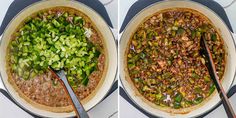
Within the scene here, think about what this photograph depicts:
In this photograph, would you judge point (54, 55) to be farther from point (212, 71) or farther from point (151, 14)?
point (212, 71)

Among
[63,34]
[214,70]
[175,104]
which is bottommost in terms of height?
[175,104]

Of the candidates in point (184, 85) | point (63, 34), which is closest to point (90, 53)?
point (63, 34)

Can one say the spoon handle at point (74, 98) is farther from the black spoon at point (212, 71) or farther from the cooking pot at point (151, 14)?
the black spoon at point (212, 71)

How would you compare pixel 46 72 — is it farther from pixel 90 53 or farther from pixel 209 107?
pixel 209 107

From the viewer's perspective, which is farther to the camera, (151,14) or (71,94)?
(151,14)

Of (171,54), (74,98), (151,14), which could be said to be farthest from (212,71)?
(74,98)

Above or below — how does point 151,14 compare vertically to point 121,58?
Answer: above

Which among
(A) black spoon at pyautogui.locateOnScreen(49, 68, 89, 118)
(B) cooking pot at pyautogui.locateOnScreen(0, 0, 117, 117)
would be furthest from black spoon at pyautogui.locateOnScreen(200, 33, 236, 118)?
(A) black spoon at pyautogui.locateOnScreen(49, 68, 89, 118)

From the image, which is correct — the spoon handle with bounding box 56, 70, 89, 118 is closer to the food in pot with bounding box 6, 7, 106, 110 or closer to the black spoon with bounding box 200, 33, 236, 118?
the food in pot with bounding box 6, 7, 106, 110
